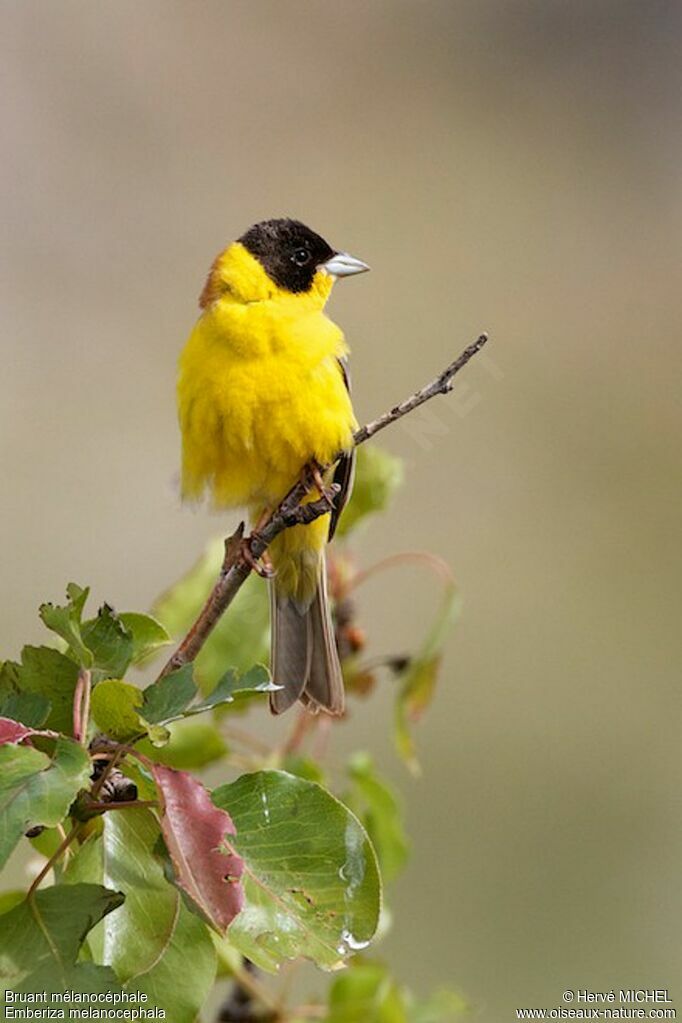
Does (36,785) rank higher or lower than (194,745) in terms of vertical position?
higher

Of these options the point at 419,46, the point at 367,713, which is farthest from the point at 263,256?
the point at 419,46

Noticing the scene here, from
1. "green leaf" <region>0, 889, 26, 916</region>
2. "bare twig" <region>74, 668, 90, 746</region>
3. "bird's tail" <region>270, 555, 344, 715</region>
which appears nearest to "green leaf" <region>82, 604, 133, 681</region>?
"bare twig" <region>74, 668, 90, 746</region>

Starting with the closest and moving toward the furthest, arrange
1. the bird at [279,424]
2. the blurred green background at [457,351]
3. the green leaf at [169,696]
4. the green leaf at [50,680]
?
the green leaf at [169,696] < the green leaf at [50,680] < the bird at [279,424] < the blurred green background at [457,351]

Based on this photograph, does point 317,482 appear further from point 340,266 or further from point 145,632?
point 145,632

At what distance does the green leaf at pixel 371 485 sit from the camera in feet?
8.66

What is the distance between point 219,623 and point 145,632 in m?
0.67

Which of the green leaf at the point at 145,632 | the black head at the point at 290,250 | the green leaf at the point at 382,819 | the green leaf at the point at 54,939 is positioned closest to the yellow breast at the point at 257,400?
the black head at the point at 290,250

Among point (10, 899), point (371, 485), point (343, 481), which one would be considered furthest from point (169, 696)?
point (343, 481)

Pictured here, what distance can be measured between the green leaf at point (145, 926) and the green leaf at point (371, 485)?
3.65 ft

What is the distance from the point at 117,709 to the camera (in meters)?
1.60

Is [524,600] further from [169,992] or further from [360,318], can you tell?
[169,992]

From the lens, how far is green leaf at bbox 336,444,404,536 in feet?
8.66

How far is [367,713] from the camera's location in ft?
21.0

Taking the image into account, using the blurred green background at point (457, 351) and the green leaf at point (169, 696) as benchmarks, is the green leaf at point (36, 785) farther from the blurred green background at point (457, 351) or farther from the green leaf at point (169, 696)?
the blurred green background at point (457, 351)
